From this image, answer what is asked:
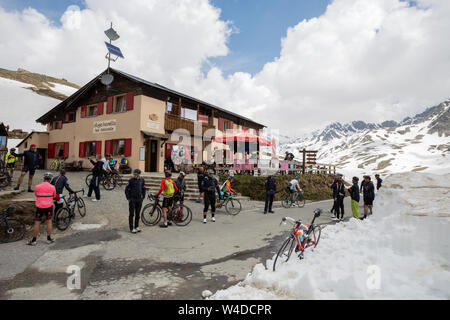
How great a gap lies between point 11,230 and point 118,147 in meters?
13.1

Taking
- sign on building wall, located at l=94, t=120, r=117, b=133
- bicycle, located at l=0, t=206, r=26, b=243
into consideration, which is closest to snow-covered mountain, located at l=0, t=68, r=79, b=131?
sign on building wall, located at l=94, t=120, r=117, b=133

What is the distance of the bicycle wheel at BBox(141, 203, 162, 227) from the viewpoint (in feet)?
27.4

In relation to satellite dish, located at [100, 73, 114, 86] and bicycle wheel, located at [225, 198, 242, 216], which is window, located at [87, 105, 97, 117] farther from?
bicycle wheel, located at [225, 198, 242, 216]

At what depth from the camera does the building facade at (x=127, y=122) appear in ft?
59.0

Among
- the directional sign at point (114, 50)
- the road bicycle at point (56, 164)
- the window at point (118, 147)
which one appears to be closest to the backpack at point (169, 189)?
the window at point (118, 147)

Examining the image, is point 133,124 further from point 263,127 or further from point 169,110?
point 263,127

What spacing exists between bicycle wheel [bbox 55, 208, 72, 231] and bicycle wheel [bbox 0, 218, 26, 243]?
35.1 inches

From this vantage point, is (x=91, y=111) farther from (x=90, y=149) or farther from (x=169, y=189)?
(x=169, y=189)

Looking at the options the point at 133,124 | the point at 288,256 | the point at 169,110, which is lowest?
the point at 288,256

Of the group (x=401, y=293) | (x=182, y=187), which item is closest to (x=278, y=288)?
(x=401, y=293)

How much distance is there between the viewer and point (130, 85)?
1866 centimetres

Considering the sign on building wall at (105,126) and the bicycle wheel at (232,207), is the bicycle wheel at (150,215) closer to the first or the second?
the bicycle wheel at (232,207)
